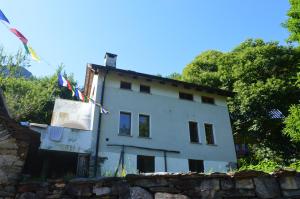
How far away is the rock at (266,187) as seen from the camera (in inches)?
170

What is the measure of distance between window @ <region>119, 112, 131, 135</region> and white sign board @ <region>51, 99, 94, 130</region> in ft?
5.87

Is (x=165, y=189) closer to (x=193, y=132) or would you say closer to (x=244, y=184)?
(x=244, y=184)

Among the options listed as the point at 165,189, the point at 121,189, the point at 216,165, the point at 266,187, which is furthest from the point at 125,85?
the point at 266,187

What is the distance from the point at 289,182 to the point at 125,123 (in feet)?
42.5

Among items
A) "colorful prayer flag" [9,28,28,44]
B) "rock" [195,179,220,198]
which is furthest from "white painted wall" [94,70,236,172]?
"rock" [195,179,220,198]

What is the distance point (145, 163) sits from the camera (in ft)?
52.0

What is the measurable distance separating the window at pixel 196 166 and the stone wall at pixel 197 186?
12.7 metres

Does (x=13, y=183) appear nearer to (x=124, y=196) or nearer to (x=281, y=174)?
(x=124, y=196)

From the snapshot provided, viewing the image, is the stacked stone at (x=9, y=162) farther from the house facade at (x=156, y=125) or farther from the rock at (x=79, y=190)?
the house facade at (x=156, y=125)

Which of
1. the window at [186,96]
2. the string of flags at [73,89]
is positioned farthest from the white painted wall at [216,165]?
the string of flags at [73,89]

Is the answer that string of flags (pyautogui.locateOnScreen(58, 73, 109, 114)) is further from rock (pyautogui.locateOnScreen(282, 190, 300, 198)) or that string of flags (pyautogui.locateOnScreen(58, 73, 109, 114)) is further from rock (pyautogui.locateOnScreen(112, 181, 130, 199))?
rock (pyautogui.locateOnScreen(282, 190, 300, 198))

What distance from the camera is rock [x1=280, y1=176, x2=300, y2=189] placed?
4.32 metres

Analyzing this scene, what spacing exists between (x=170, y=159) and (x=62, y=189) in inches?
470

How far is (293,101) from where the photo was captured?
71.2ft
